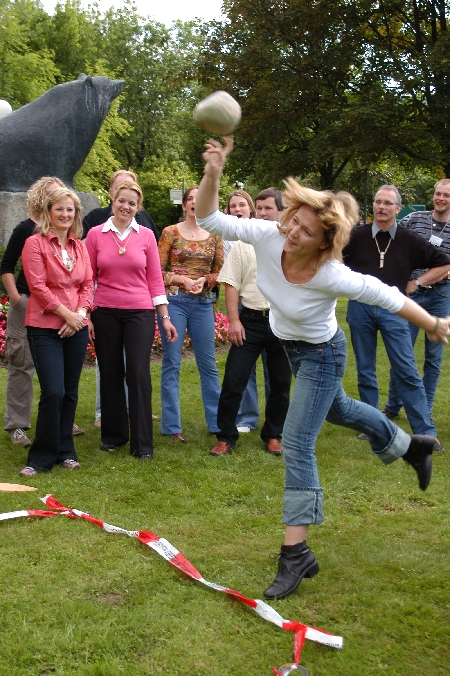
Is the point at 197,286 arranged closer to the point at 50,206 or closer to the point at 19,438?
the point at 50,206

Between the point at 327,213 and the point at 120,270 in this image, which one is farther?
the point at 120,270

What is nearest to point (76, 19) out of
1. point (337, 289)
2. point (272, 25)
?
point (272, 25)

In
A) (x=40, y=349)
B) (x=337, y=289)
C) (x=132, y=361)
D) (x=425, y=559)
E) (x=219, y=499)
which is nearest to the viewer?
(x=337, y=289)

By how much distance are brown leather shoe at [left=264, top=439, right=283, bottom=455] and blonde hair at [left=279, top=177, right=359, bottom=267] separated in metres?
3.08

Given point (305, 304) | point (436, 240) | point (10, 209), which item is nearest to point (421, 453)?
point (305, 304)

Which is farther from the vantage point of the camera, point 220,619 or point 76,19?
point 76,19

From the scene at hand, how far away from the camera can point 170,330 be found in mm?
6566

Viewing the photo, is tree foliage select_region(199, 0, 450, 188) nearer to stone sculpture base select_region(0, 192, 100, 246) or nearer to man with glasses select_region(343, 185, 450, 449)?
stone sculpture base select_region(0, 192, 100, 246)

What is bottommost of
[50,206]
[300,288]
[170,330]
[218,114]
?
[170,330]

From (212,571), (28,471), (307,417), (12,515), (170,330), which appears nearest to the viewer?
(307,417)

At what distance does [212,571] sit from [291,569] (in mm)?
483

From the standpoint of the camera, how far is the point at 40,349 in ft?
18.6

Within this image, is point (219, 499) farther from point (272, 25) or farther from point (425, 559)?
point (272, 25)

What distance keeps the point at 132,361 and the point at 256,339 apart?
1.07 metres
